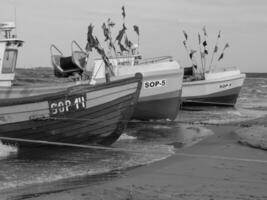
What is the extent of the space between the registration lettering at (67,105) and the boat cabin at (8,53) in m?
2.08

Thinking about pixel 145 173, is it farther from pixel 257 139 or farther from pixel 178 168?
pixel 257 139

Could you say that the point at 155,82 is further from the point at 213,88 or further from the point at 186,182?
the point at 186,182

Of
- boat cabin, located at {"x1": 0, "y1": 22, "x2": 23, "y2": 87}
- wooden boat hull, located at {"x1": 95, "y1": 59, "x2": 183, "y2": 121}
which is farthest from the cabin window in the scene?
wooden boat hull, located at {"x1": 95, "y1": 59, "x2": 183, "y2": 121}

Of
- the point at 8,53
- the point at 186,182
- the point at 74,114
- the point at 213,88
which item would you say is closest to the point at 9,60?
the point at 8,53

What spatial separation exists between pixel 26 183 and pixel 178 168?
9.10 feet

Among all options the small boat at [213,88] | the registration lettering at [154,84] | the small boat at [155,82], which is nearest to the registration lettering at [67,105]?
the small boat at [155,82]

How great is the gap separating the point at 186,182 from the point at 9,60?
6.21 metres

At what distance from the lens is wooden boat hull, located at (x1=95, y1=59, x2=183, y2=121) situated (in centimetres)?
1669

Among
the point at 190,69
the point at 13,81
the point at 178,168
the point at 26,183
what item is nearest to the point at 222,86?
the point at 190,69

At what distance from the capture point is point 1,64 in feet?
39.8

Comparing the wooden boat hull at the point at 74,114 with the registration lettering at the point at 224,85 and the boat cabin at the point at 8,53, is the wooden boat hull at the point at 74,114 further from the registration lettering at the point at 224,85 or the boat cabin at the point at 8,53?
the registration lettering at the point at 224,85

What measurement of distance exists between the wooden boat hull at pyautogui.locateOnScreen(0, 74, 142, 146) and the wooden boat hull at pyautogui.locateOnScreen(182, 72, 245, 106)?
12953 mm

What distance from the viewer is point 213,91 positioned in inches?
966

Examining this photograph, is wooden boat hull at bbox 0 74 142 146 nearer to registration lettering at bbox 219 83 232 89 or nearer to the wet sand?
the wet sand
